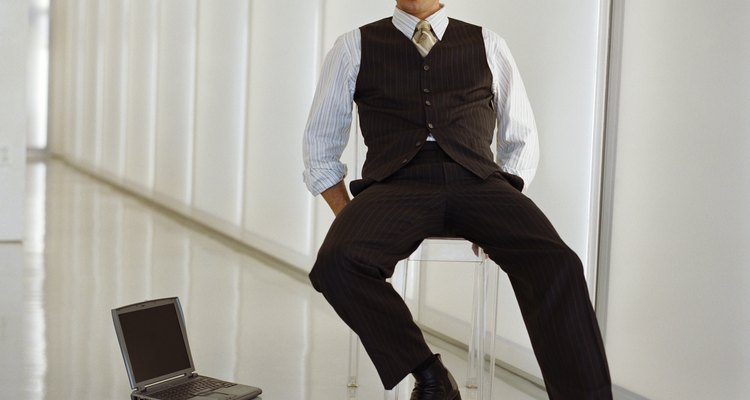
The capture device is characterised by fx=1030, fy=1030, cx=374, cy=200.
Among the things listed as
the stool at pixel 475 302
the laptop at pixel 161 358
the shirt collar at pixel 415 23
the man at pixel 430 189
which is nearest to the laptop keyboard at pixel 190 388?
the laptop at pixel 161 358

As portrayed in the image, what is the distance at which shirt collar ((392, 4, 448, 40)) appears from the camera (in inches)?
109

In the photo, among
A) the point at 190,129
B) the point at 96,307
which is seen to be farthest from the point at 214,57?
the point at 96,307

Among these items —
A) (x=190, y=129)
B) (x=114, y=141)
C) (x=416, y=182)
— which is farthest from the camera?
(x=114, y=141)

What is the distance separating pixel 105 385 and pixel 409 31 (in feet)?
4.55

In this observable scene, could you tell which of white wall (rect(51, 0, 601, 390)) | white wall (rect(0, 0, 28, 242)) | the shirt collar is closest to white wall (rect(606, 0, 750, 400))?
white wall (rect(51, 0, 601, 390))

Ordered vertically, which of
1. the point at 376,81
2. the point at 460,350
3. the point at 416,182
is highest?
the point at 376,81

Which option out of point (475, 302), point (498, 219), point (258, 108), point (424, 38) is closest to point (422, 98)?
point (424, 38)

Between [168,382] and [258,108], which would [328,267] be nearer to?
[168,382]

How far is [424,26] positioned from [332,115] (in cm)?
35

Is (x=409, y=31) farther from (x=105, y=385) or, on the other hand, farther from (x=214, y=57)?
(x=214, y=57)

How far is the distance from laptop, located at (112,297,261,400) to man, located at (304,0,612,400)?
0.65 meters

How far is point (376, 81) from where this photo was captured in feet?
8.96

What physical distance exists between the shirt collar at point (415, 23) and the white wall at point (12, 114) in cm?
396

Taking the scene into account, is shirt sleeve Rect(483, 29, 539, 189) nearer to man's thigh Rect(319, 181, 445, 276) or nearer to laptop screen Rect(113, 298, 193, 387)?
man's thigh Rect(319, 181, 445, 276)
